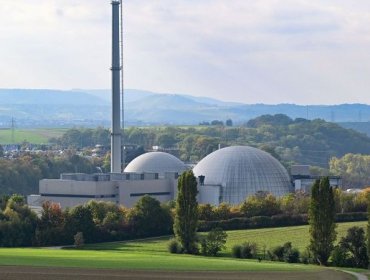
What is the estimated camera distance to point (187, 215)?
330 ft

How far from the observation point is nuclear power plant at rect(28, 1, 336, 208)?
151125 millimetres

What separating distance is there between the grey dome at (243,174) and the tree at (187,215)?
52.4 meters

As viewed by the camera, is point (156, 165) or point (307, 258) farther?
point (156, 165)

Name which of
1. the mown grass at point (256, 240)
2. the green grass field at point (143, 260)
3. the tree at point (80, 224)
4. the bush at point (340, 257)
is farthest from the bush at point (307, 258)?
the tree at point (80, 224)

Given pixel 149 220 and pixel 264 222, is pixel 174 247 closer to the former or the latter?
pixel 149 220

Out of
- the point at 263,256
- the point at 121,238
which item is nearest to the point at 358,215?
the point at 121,238

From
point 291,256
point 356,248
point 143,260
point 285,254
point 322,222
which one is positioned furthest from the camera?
point 285,254

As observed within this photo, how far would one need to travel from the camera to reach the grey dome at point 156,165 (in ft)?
570

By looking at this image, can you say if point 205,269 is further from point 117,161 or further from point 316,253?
point 117,161

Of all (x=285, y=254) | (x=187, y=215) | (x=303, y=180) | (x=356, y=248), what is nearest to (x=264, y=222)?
(x=187, y=215)

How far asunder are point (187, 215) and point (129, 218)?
1790 cm

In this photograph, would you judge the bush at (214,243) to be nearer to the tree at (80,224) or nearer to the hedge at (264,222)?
the tree at (80,224)

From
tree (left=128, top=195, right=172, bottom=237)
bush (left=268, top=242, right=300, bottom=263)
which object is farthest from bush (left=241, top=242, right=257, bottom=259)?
tree (left=128, top=195, right=172, bottom=237)

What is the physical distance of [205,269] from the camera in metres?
74.3
